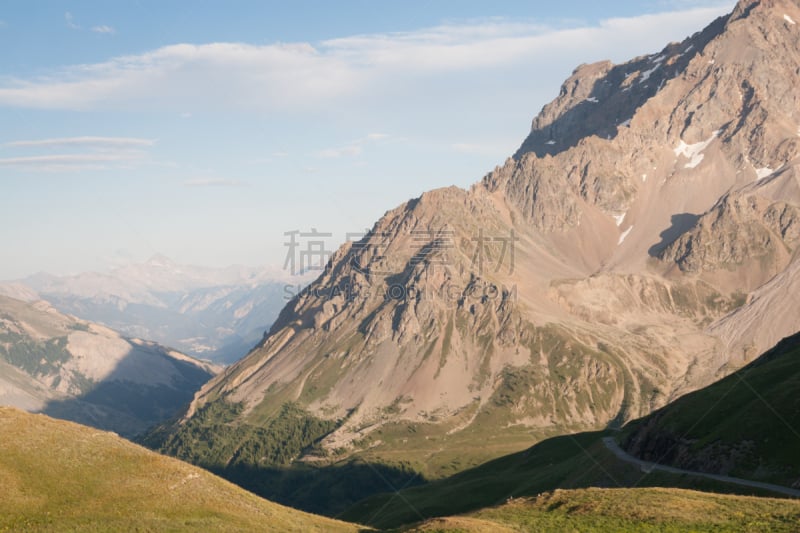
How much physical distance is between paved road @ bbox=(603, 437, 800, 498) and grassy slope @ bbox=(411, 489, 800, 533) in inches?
791

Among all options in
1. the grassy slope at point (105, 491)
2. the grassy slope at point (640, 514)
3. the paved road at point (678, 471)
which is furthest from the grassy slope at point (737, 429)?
the grassy slope at point (105, 491)

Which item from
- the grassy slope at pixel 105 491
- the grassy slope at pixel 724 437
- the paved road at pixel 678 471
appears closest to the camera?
the grassy slope at pixel 105 491

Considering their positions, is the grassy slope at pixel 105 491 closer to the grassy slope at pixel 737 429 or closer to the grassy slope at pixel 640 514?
the grassy slope at pixel 640 514

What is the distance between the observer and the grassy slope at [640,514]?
3081 inches

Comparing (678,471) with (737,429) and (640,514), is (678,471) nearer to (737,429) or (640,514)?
(737,429)

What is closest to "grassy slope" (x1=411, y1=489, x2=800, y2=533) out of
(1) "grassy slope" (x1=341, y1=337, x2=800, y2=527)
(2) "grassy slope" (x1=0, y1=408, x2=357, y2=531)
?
(2) "grassy slope" (x1=0, y1=408, x2=357, y2=531)

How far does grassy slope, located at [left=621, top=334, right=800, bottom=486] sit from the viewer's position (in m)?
120

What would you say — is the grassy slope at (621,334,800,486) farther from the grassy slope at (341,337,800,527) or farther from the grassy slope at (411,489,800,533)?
the grassy slope at (411,489,800,533)

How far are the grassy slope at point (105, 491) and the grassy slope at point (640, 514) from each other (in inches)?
912

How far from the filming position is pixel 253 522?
277 ft

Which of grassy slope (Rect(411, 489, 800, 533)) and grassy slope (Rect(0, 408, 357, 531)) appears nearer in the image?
grassy slope (Rect(0, 408, 357, 531))

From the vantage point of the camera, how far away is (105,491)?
8456 cm

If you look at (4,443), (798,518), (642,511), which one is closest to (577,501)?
(642,511)

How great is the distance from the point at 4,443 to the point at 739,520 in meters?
90.2
